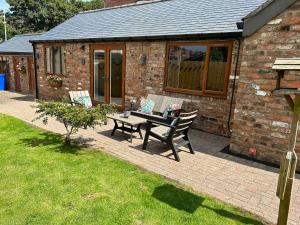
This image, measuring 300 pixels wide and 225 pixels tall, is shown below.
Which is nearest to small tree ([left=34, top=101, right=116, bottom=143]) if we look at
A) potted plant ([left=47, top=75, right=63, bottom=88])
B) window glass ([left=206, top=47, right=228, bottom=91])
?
window glass ([left=206, top=47, right=228, bottom=91])

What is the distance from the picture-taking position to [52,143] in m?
6.14

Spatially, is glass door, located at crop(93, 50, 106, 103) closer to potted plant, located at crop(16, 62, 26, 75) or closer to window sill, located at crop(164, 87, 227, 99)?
window sill, located at crop(164, 87, 227, 99)

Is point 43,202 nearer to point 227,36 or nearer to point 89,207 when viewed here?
point 89,207

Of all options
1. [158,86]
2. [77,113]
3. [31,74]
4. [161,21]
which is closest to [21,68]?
[31,74]

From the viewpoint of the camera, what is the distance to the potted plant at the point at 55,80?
38.8ft

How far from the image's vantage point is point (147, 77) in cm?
870

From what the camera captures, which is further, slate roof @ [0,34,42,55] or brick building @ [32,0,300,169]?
slate roof @ [0,34,42,55]

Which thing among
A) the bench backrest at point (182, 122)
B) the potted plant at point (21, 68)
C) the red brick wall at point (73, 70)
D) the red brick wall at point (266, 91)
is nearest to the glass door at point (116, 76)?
the red brick wall at point (73, 70)

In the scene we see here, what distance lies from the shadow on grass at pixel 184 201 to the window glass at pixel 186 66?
4171 millimetres

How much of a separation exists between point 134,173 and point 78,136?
2770mm

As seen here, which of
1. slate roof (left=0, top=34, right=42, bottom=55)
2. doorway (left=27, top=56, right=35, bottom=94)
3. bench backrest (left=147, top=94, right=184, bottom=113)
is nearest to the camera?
bench backrest (left=147, top=94, right=184, bottom=113)

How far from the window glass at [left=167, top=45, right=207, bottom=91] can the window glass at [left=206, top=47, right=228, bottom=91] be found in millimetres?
266

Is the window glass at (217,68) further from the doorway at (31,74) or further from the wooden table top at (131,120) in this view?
the doorway at (31,74)

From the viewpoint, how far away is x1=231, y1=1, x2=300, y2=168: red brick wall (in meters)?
4.77
